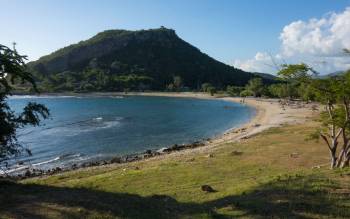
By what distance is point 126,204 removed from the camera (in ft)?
54.0

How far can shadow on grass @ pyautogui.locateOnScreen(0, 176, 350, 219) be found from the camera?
14391 millimetres

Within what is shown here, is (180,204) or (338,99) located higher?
(338,99)

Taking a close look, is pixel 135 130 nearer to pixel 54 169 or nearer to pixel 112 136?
pixel 112 136

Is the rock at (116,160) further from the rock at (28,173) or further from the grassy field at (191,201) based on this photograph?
the grassy field at (191,201)

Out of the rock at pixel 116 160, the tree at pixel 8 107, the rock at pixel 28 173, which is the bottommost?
the rock at pixel 28 173

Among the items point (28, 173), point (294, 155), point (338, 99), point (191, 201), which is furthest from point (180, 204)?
point (28, 173)

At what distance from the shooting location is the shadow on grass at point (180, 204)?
1439cm

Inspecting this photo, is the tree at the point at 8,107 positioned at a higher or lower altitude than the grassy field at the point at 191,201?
higher

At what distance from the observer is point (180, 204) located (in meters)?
17.6

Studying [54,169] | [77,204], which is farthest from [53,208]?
[54,169]

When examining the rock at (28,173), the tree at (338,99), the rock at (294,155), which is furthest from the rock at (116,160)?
the tree at (338,99)

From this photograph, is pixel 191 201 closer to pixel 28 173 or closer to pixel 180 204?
pixel 180 204

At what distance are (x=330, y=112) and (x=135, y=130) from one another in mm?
55987

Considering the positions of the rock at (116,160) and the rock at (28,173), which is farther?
the rock at (116,160)
